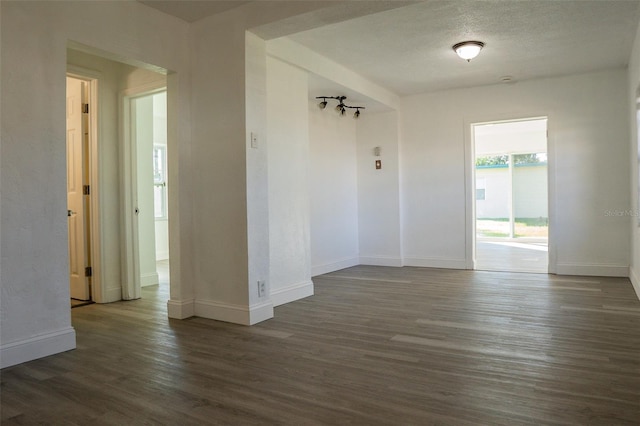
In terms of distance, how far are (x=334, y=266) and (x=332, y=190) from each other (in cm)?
106

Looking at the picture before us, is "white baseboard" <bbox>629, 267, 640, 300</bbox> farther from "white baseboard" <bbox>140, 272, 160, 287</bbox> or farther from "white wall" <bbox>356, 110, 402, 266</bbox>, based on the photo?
"white baseboard" <bbox>140, 272, 160, 287</bbox>

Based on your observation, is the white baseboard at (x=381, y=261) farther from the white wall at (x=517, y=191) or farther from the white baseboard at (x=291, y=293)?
the white wall at (x=517, y=191)

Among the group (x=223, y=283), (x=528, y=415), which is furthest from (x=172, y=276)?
(x=528, y=415)

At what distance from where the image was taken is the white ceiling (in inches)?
142

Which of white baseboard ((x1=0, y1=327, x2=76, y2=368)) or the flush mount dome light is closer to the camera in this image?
white baseboard ((x1=0, y1=327, x2=76, y2=368))

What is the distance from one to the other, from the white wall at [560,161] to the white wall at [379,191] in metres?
0.38

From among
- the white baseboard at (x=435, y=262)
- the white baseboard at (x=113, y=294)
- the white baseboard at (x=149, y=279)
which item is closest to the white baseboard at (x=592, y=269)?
the white baseboard at (x=435, y=262)

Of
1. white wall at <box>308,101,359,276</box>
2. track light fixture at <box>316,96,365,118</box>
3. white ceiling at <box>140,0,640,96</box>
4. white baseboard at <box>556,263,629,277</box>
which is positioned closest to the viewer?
white ceiling at <box>140,0,640,96</box>

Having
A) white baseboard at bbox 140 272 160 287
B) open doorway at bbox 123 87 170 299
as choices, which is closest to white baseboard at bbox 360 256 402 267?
open doorway at bbox 123 87 170 299

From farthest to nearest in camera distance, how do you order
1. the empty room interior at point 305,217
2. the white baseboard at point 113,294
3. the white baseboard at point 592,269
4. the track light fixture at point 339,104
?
the track light fixture at point 339,104 < the white baseboard at point 592,269 < the white baseboard at point 113,294 < the empty room interior at point 305,217

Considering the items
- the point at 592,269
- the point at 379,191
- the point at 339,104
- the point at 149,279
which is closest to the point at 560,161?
the point at 592,269

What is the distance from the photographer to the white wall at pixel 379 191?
669cm

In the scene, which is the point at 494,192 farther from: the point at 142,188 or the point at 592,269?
the point at 142,188

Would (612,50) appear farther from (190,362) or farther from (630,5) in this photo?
(190,362)
